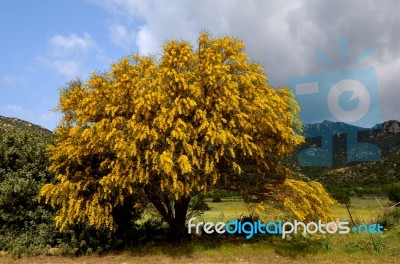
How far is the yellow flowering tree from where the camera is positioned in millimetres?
13938

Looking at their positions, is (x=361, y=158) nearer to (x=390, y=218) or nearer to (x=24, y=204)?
(x=390, y=218)

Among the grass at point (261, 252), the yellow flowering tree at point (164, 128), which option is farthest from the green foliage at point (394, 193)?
the yellow flowering tree at point (164, 128)

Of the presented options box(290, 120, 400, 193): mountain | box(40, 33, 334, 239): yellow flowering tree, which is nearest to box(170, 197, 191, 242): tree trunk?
box(40, 33, 334, 239): yellow flowering tree

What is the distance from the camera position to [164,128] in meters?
13.9

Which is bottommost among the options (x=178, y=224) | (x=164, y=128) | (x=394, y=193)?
(x=178, y=224)

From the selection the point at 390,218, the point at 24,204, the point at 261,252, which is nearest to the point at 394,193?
the point at 390,218

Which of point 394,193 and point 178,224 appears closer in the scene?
point 178,224

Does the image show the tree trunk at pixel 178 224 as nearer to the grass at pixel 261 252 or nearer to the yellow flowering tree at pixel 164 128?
the grass at pixel 261 252

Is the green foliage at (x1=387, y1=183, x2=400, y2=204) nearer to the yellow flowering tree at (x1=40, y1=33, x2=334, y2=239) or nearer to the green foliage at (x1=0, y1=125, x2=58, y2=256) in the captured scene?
the yellow flowering tree at (x1=40, y1=33, x2=334, y2=239)

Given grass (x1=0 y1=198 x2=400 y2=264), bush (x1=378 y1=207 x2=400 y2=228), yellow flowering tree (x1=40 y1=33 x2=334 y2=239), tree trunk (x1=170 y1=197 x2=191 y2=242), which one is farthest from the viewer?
bush (x1=378 y1=207 x2=400 y2=228)

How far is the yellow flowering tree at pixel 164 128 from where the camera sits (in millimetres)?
13938

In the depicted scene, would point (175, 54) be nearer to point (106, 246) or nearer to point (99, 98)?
point (99, 98)

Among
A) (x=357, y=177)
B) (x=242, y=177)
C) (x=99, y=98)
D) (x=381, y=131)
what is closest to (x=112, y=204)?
(x=99, y=98)

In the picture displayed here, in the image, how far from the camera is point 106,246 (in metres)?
15.6
